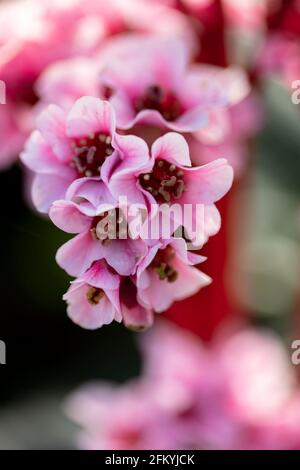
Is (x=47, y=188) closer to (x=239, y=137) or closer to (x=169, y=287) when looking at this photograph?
(x=169, y=287)

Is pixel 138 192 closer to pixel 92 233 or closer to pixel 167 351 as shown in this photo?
pixel 92 233

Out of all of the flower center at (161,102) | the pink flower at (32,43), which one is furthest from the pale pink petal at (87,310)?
the pink flower at (32,43)

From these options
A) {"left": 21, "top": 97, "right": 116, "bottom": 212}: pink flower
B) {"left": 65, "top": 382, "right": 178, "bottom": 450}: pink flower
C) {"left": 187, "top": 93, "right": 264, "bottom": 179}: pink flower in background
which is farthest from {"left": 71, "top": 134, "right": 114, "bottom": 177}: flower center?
{"left": 65, "top": 382, "right": 178, "bottom": 450}: pink flower

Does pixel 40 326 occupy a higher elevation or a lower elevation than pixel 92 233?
higher

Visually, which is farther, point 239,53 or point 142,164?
point 239,53

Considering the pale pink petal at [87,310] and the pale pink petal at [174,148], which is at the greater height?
the pale pink petal at [174,148]

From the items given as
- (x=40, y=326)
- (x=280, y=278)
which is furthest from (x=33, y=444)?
(x=280, y=278)

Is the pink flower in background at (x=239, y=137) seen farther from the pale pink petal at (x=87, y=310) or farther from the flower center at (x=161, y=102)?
the pale pink petal at (x=87, y=310)
